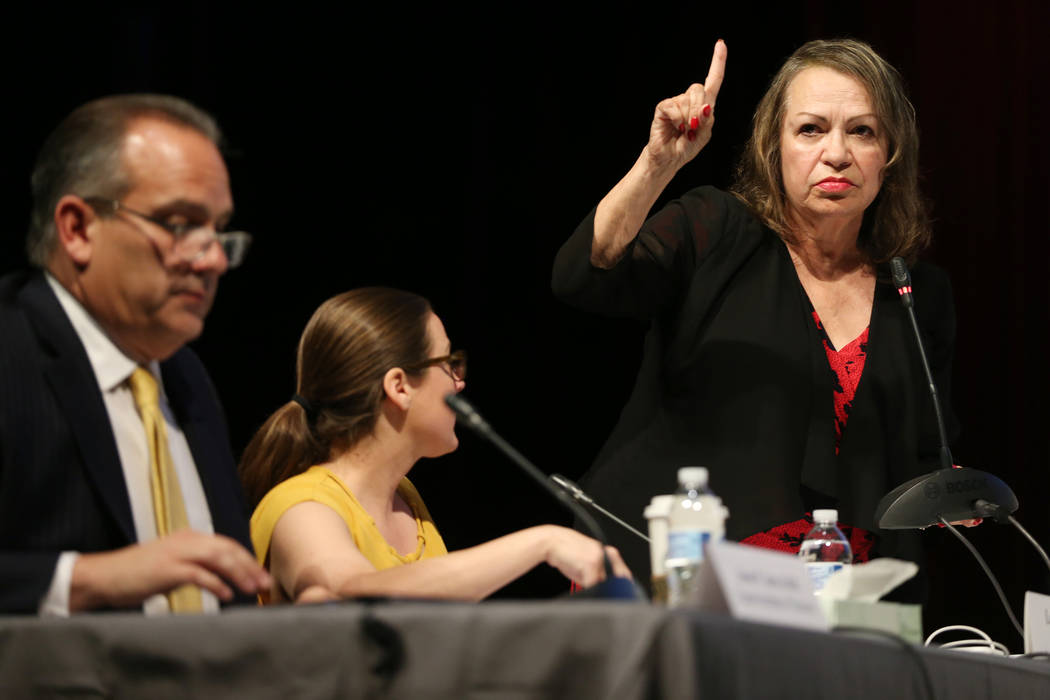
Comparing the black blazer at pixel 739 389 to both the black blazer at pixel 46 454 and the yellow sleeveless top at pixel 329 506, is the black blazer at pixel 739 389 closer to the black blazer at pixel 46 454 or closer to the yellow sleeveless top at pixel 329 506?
the yellow sleeveless top at pixel 329 506

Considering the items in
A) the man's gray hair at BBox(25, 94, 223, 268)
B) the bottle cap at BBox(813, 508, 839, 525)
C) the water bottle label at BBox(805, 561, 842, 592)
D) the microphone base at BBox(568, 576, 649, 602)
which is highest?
the man's gray hair at BBox(25, 94, 223, 268)

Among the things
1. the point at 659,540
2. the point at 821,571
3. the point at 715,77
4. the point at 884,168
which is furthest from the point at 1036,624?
the point at 715,77

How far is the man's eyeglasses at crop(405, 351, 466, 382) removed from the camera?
250 centimetres

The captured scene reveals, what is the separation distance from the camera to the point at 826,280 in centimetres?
271

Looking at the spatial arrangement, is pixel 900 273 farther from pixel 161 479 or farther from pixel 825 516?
pixel 161 479

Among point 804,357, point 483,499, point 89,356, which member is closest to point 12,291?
point 89,356

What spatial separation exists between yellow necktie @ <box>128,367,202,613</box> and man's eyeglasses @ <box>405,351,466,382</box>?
31.9 inches

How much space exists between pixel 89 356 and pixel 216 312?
2.55 m

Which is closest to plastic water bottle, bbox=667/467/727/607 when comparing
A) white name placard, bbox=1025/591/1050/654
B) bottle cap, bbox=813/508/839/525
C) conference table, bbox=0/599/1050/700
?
conference table, bbox=0/599/1050/700

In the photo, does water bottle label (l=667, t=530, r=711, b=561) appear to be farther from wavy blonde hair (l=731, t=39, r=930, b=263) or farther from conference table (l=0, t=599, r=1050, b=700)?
wavy blonde hair (l=731, t=39, r=930, b=263)

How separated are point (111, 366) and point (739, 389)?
1204mm

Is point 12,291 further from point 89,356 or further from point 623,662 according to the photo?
point 623,662

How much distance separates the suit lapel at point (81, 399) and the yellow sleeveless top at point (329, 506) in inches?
24.4

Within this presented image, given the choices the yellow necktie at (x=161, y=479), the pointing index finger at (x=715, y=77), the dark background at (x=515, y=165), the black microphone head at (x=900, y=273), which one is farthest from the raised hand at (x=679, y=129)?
the dark background at (x=515, y=165)
